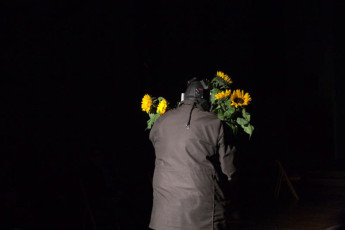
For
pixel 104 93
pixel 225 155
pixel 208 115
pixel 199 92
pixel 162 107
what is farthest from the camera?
pixel 104 93

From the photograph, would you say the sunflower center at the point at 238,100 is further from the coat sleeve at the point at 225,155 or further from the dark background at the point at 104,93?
the dark background at the point at 104,93

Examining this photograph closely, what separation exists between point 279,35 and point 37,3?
9789 millimetres

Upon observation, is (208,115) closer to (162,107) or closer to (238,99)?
(238,99)

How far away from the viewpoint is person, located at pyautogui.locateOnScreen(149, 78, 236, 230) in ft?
11.7

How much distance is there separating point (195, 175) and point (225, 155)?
0.28 m

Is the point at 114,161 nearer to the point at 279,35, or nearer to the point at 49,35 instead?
the point at 49,35

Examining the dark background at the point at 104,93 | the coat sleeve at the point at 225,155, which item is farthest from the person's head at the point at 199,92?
the dark background at the point at 104,93

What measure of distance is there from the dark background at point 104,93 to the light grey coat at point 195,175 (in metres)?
2.74

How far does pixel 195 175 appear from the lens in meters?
3.56

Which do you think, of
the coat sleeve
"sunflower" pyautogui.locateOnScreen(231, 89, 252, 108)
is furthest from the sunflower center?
the coat sleeve

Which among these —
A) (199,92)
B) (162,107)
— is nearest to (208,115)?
(199,92)

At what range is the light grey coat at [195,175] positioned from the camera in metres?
3.55

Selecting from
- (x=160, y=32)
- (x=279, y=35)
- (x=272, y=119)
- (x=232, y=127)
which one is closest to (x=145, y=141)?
(x=160, y=32)

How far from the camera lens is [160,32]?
9.48 meters
